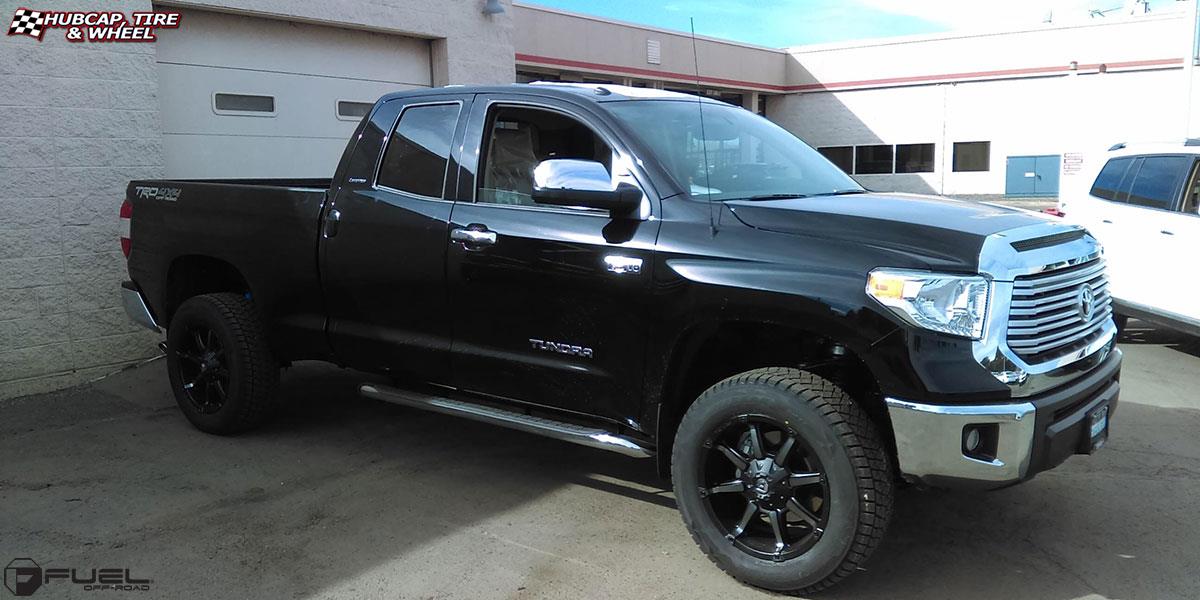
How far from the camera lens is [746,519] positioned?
357cm

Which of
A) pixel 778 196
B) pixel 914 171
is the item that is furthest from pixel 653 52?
pixel 778 196

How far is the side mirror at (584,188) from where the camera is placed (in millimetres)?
3752

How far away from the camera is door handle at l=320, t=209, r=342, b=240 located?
4.89 metres

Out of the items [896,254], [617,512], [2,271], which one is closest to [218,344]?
[2,271]

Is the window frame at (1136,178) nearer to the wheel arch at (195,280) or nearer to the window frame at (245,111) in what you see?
the wheel arch at (195,280)

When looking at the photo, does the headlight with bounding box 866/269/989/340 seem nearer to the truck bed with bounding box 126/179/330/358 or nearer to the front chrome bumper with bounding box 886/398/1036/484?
the front chrome bumper with bounding box 886/398/1036/484

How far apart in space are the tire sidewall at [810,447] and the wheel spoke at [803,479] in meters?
0.08

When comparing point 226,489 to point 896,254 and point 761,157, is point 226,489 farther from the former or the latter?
point 896,254

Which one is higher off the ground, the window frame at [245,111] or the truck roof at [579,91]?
the window frame at [245,111]

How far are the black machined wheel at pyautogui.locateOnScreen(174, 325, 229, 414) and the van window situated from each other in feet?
23.9

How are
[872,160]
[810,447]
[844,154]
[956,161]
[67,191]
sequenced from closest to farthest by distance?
[810,447] < [67,191] < [956,161] < [872,160] < [844,154]

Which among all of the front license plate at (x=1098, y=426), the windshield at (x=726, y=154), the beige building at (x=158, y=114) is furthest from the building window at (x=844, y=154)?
the front license plate at (x=1098, y=426)

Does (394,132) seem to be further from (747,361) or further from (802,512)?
(802,512)

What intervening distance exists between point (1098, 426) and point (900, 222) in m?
1.15
